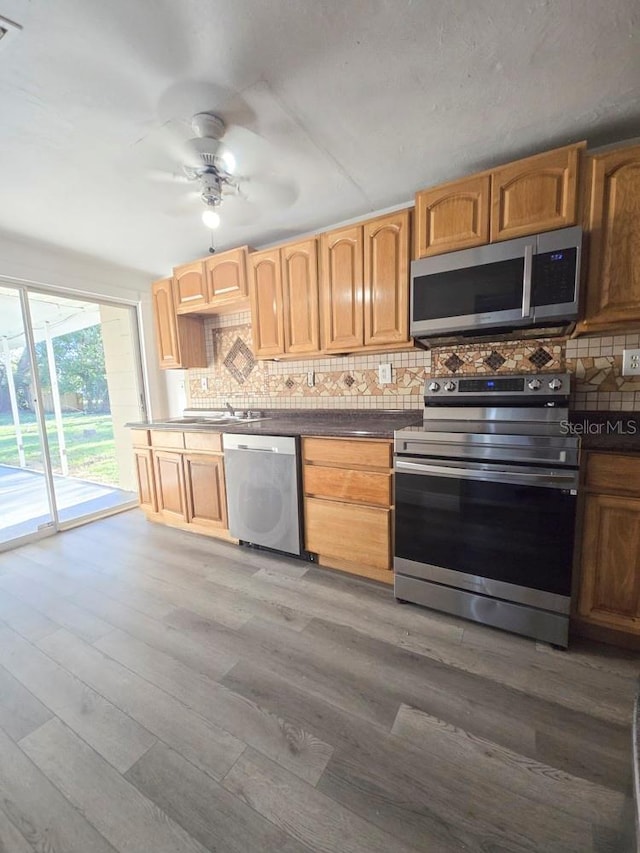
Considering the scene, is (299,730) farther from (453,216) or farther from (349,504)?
(453,216)

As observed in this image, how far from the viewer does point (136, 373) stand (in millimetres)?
3674

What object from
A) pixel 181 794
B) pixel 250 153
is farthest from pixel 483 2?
pixel 181 794

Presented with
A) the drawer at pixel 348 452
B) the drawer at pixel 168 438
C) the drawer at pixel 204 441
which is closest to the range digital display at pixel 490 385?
the drawer at pixel 348 452

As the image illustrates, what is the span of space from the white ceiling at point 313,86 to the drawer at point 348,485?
5.55ft

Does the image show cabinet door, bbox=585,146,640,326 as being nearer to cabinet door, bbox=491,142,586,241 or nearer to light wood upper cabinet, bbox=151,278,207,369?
cabinet door, bbox=491,142,586,241

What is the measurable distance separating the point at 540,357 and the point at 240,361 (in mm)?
2365

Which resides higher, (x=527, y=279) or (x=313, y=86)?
(x=313, y=86)

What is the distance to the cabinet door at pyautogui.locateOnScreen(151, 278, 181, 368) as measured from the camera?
3164mm

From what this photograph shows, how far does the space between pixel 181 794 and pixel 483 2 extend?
2570mm

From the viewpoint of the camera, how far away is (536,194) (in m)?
1.68

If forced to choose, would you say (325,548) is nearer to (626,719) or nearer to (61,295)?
(626,719)

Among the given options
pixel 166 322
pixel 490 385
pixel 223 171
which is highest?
pixel 223 171

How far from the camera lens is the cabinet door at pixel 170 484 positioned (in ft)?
9.37

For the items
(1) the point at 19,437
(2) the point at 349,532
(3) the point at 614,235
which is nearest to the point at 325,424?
(2) the point at 349,532
